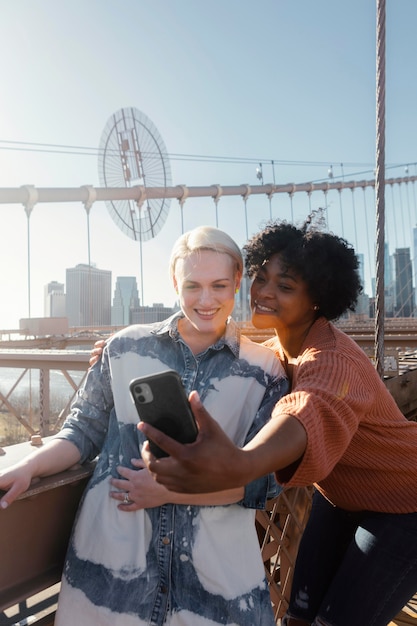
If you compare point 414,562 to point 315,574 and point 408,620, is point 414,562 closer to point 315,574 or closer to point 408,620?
point 315,574

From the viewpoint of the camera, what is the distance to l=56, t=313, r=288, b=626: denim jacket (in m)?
1.28

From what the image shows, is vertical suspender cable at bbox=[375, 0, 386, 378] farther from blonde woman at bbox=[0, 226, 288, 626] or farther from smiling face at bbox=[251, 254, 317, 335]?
blonde woman at bbox=[0, 226, 288, 626]

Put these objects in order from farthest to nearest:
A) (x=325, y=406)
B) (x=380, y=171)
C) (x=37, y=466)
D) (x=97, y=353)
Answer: (x=380, y=171), (x=97, y=353), (x=37, y=466), (x=325, y=406)

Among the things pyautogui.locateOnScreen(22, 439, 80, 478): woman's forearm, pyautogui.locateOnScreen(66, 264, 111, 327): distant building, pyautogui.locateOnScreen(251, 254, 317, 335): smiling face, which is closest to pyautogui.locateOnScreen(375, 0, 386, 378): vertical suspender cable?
pyautogui.locateOnScreen(251, 254, 317, 335): smiling face

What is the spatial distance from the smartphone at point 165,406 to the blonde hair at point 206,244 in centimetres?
57

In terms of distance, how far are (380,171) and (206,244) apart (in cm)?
107

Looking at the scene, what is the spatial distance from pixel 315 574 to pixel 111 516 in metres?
0.77

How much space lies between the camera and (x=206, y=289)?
1.45m

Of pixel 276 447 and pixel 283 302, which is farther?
pixel 283 302

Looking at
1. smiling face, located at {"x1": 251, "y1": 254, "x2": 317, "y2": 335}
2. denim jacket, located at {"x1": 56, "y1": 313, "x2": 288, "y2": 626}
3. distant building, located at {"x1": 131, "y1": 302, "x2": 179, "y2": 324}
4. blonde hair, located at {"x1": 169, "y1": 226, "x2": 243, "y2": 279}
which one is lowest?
denim jacket, located at {"x1": 56, "y1": 313, "x2": 288, "y2": 626}

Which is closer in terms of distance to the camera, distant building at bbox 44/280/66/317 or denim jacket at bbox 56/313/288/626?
denim jacket at bbox 56/313/288/626

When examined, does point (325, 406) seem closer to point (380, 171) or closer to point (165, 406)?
point (165, 406)

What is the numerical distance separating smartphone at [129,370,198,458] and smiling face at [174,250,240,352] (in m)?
0.52

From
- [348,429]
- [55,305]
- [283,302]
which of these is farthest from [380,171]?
[55,305]
